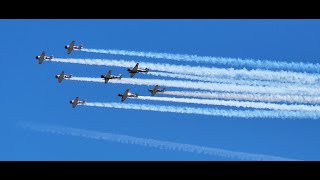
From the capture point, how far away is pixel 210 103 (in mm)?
66312

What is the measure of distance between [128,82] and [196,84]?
9.17 meters

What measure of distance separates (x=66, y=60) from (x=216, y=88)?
49.3ft

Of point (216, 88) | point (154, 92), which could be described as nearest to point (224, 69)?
point (216, 88)

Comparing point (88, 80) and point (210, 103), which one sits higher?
point (88, 80)

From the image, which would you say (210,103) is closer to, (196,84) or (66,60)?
(196,84)

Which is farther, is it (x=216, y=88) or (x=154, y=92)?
(x=154, y=92)

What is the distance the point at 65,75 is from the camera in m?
78.2

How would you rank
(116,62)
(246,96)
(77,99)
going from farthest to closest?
(77,99) → (116,62) → (246,96)

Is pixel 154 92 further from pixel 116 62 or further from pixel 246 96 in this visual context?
pixel 246 96
